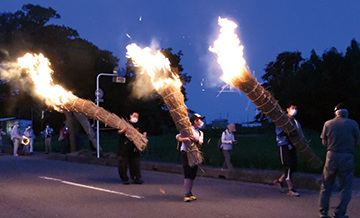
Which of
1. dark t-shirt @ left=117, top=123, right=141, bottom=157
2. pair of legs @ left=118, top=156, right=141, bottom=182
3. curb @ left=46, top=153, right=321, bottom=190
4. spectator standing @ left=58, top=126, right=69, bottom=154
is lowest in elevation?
curb @ left=46, top=153, right=321, bottom=190

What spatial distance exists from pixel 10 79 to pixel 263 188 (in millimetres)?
19657

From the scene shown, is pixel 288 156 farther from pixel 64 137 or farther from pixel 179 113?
pixel 64 137

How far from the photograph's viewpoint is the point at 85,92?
85.8 feet

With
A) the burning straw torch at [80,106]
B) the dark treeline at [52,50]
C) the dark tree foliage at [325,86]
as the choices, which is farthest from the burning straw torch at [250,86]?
the dark tree foliage at [325,86]

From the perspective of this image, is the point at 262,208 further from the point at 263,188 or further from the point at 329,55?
the point at 329,55

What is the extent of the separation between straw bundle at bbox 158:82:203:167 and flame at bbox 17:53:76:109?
4548 mm

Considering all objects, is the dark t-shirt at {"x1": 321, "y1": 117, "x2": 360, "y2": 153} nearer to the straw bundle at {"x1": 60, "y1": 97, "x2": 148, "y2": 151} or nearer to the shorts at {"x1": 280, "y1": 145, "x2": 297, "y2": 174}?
the shorts at {"x1": 280, "y1": 145, "x2": 297, "y2": 174}

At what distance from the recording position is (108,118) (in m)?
11.5

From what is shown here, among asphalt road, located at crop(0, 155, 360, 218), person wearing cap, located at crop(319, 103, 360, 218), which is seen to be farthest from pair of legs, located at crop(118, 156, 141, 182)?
person wearing cap, located at crop(319, 103, 360, 218)

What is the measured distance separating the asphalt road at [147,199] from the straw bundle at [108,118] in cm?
120

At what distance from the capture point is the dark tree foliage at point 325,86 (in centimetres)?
3997

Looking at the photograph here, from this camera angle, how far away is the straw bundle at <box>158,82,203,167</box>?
324 inches

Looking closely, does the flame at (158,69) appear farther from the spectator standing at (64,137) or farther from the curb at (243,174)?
the spectator standing at (64,137)

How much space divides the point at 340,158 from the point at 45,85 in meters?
10.3
